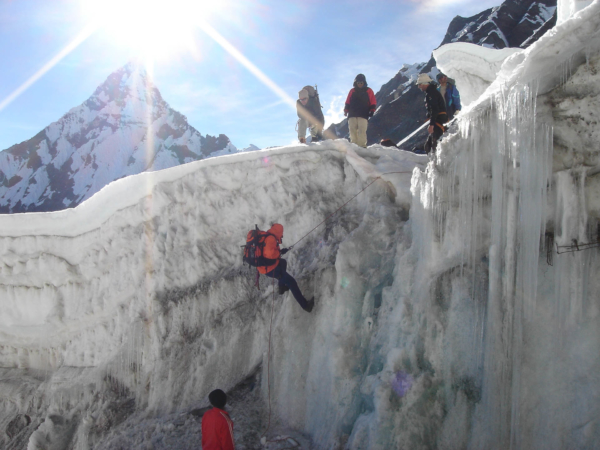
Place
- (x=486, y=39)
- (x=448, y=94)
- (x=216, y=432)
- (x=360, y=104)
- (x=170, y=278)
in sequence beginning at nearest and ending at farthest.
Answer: (x=216, y=432) → (x=170, y=278) → (x=360, y=104) → (x=448, y=94) → (x=486, y=39)

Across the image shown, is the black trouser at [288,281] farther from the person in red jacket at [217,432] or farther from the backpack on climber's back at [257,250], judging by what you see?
the person in red jacket at [217,432]

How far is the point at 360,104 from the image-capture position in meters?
7.49

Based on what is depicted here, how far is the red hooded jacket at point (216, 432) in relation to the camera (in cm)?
420

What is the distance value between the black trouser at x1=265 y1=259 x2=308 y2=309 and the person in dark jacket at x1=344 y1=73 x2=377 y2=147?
3.31 metres

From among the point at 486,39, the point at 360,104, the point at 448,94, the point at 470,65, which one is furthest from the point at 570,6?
the point at 486,39

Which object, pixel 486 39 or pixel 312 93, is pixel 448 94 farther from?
pixel 486 39

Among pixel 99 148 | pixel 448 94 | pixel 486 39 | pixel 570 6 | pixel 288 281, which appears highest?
pixel 486 39

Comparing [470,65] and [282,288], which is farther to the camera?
[470,65]

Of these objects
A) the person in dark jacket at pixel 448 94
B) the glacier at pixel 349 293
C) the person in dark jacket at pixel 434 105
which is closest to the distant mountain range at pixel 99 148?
the glacier at pixel 349 293

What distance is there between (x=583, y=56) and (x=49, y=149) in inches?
2550

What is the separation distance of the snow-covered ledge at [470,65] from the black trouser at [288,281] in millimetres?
6456

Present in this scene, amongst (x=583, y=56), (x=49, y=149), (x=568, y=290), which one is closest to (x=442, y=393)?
(x=568, y=290)

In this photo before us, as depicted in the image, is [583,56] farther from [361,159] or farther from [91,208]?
[91,208]

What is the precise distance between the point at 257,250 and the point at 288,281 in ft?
1.84
